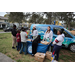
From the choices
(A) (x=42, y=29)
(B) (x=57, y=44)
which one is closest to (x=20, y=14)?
(A) (x=42, y=29)

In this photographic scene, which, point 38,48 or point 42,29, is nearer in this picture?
point 38,48

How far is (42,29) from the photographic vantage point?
18.8 feet

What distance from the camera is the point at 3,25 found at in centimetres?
3195

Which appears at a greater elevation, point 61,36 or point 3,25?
point 3,25

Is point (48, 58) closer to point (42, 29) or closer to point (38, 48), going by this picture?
point (38, 48)

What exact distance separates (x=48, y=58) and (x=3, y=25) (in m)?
34.6

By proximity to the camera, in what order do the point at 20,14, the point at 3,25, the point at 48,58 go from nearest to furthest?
the point at 48,58 → the point at 20,14 → the point at 3,25

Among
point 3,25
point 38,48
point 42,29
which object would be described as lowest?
point 38,48

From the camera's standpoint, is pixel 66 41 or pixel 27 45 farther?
pixel 66 41

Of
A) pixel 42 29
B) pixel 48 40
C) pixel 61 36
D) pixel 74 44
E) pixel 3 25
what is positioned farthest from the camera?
pixel 3 25
